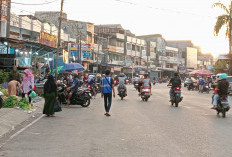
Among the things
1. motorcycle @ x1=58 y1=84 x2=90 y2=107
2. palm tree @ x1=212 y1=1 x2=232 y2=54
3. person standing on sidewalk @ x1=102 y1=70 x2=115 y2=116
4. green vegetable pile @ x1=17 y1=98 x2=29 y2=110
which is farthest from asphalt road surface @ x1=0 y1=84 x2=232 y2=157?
palm tree @ x1=212 y1=1 x2=232 y2=54

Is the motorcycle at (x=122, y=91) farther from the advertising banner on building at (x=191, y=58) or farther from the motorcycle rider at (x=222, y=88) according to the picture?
the advertising banner on building at (x=191, y=58)

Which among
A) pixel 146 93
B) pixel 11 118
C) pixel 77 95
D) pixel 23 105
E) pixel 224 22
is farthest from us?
pixel 224 22

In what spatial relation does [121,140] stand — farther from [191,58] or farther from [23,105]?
[191,58]

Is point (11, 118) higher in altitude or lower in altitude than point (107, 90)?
lower

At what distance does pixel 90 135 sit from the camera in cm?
823

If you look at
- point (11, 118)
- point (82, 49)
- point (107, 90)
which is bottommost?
point (11, 118)

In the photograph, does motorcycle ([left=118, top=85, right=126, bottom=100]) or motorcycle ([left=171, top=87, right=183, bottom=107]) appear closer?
motorcycle ([left=171, top=87, right=183, bottom=107])

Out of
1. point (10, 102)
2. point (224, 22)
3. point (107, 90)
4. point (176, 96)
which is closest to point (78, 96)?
point (10, 102)

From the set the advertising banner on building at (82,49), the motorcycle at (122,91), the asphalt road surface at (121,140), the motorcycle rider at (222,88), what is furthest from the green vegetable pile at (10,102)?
the advertising banner on building at (82,49)

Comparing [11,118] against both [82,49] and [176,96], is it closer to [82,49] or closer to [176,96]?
[176,96]

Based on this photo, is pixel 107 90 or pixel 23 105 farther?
pixel 23 105

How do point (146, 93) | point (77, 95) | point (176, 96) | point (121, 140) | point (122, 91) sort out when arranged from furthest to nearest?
point (122, 91)
point (146, 93)
point (176, 96)
point (77, 95)
point (121, 140)

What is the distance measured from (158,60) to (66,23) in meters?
43.1

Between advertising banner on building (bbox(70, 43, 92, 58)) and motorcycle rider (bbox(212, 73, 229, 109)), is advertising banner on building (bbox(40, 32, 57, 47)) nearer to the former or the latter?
advertising banner on building (bbox(70, 43, 92, 58))
